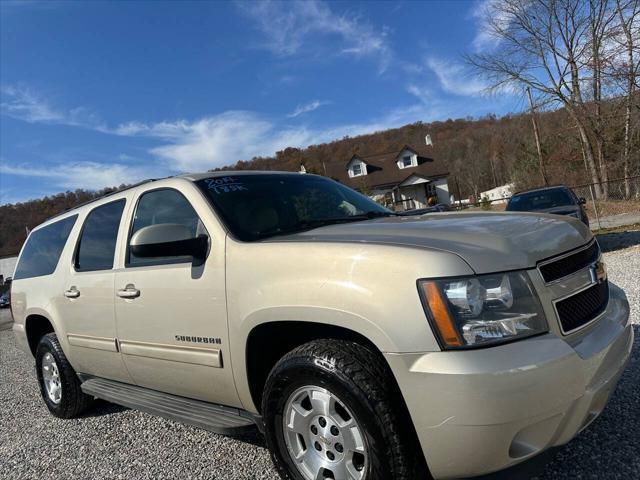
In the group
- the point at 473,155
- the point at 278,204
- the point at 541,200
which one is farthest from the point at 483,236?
the point at 473,155

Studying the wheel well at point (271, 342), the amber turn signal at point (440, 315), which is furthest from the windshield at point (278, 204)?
the amber turn signal at point (440, 315)

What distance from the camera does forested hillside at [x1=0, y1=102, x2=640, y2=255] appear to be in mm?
26531

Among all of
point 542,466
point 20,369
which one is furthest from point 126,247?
point 20,369

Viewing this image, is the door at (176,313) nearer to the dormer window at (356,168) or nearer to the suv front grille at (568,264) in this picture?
the suv front grille at (568,264)

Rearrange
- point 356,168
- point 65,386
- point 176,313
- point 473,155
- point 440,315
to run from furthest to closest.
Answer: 1. point 473,155
2. point 356,168
3. point 65,386
4. point 176,313
5. point 440,315

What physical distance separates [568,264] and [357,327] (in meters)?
1.05

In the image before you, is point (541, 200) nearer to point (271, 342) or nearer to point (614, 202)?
point (271, 342)

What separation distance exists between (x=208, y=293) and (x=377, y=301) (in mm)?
1114

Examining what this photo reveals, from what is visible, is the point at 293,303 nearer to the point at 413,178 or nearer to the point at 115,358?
the point at 115,358

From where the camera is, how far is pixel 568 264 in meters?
2.23

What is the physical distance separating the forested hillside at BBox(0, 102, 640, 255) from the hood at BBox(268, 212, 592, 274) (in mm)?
2939

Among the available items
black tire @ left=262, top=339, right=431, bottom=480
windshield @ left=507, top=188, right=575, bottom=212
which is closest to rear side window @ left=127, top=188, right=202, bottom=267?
black tire @ left=262, top=339, right=431, bottom=480

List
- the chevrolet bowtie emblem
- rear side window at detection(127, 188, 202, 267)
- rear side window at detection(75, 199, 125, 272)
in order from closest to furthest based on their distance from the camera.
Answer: the chevrolet bowtie emblem
rear side window at detection(127, 188, 202, 267)
rear side window at detection(75, 199, 125, 272)

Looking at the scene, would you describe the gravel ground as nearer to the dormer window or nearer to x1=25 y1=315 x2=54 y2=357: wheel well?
x1=25 y1=315 x2=54 y2=357: wheel well
